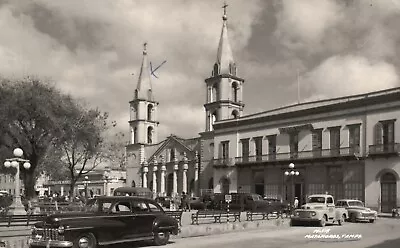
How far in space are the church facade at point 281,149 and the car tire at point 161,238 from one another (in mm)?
20332

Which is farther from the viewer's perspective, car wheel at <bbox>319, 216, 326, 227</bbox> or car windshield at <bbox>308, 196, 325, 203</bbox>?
car windshield at <bbox>308, 196, 325, 203</bbox>

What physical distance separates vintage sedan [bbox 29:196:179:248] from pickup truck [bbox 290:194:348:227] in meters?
10.5

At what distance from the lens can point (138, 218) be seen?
1641 cm

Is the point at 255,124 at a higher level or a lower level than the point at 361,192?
→ higher

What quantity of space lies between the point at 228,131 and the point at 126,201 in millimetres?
41367

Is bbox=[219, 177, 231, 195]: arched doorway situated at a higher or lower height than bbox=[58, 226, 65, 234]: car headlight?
lower

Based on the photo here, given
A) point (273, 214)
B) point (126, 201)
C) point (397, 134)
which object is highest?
point (397, 134)

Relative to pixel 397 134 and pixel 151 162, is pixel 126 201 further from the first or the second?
pixel 151 162

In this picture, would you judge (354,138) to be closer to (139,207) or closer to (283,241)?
(283,241)

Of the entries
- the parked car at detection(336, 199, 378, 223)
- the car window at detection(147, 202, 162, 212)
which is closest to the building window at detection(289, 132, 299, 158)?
the parked car at detection(336, 199, 378, 223)

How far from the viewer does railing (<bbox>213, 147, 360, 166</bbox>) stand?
145ft

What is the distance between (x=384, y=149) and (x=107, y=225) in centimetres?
3131

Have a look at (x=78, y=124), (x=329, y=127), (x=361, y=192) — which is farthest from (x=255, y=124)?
(x=78, y=124)

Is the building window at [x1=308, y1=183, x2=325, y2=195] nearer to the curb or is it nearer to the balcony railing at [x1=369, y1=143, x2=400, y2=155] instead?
the balcony railing at [x1=369, y1=143, x2=400, y2=155]
